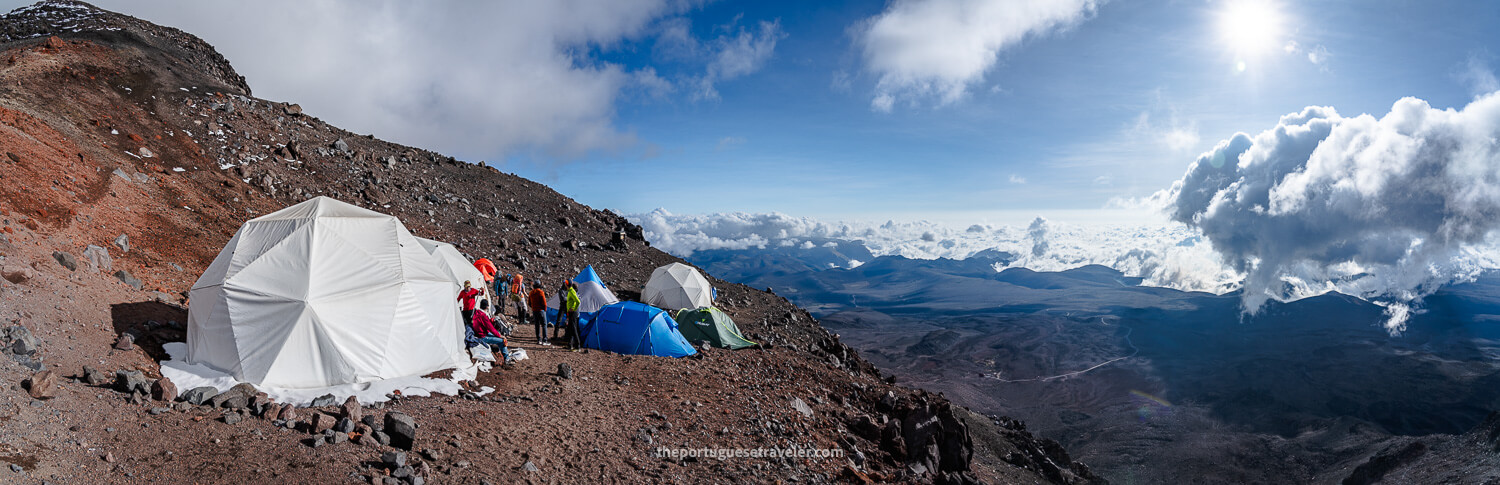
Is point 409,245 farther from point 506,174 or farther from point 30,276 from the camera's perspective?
point 506,174

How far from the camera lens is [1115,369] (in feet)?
545

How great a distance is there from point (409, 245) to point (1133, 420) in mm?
132262

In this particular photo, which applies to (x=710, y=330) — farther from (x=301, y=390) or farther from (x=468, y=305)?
(x=301, y=390)

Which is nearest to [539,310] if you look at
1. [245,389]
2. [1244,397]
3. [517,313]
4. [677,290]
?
[517,313]

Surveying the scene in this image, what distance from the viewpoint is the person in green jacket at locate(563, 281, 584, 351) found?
49.8 feet

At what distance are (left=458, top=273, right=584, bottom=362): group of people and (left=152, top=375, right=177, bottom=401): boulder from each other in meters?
4.92

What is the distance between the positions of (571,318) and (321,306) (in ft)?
19.7

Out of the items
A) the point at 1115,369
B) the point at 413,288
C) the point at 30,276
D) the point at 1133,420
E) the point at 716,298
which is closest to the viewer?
the point at 30,276

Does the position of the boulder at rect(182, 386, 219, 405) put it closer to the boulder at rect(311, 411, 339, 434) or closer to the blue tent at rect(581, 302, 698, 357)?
the boulder at rect(311, 411, 339, 434)

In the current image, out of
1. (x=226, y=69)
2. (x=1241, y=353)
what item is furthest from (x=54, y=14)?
(x=1241, y=353)

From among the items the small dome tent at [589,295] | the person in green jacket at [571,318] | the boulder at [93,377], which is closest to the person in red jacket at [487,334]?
the person in green jacket at [571,318]

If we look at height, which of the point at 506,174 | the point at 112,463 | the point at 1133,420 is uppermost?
the point at 506,174

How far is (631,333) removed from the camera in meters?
16.2

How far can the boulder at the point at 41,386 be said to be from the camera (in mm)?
7008
